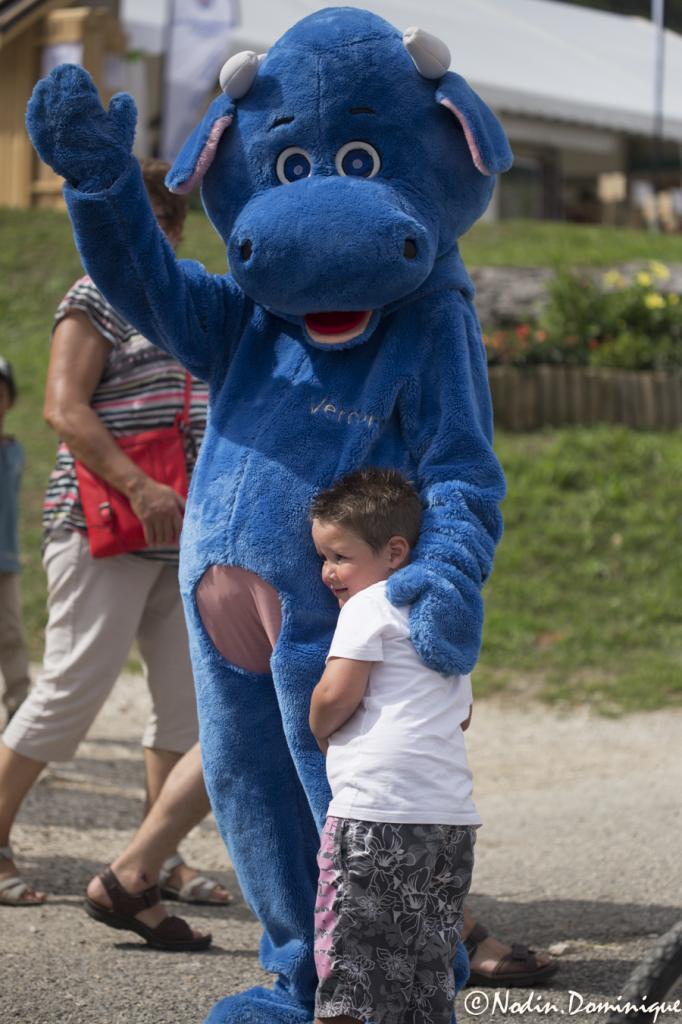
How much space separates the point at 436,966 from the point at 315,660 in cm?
58

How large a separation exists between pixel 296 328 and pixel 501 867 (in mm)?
2164

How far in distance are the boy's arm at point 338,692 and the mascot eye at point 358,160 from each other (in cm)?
99

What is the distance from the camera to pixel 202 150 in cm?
274

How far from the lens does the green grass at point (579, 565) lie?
6.86 metres

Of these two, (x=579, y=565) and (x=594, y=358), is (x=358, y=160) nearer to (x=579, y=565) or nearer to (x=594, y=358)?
(x=579, y=565)

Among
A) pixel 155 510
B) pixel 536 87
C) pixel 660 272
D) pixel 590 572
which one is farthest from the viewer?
pixel 536 87

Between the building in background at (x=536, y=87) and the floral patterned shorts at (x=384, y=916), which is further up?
the floral patterned shorts at (x=384, y=916)

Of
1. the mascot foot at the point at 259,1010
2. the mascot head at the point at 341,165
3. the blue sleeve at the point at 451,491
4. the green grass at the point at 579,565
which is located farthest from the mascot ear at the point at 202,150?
the green grass at the point at 579,565

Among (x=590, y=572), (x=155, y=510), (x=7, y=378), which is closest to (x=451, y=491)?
(x=155, y=510)

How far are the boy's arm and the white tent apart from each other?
1.45 meters

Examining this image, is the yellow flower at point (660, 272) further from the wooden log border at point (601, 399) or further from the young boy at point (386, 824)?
the young boy at point (386, 824)

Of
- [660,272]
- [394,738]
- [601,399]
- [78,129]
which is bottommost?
[601,399]

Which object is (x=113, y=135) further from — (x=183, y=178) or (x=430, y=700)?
(x=430, y=700)

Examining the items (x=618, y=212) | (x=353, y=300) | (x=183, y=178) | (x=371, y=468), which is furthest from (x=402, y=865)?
(x=618, y=212)
